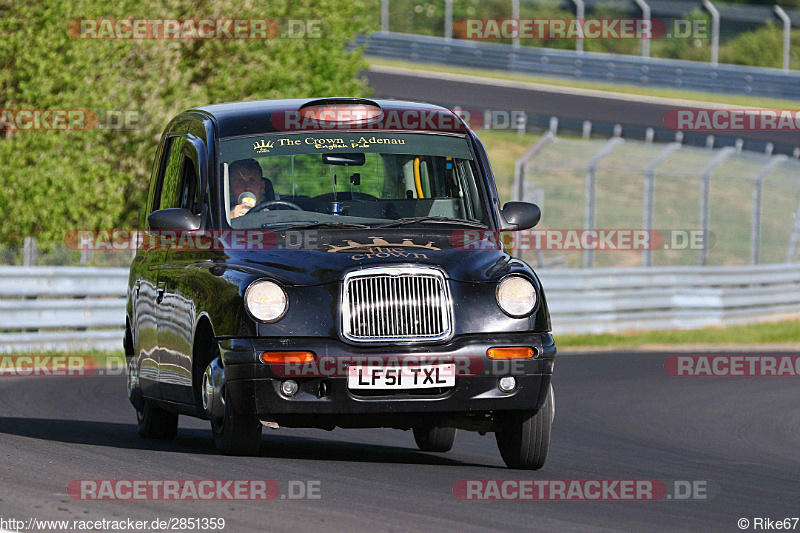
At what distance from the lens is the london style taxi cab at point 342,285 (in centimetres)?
790

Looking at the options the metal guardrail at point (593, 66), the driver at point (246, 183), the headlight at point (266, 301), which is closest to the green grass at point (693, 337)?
the driver at point (246, 183)

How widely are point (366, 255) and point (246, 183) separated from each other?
123cm

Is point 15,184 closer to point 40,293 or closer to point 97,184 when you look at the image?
point 97,184

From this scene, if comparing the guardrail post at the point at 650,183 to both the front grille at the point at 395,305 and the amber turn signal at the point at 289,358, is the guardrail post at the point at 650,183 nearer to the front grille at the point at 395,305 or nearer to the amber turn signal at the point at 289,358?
the front grille at the point at 395,305

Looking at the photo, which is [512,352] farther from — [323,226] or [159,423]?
[159,423]

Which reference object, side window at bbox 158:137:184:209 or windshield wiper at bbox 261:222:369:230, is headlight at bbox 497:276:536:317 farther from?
side window at bbox 158:137:184:209

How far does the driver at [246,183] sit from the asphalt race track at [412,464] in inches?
56.4

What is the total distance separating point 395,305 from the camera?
7.94 m

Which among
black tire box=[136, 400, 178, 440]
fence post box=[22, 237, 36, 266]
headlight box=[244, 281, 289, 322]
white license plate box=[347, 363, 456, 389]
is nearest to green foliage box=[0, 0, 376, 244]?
fence post box=[22, 237, 36, 266]

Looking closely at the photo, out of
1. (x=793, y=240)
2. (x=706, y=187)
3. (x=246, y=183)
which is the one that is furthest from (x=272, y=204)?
(x=793, y=240)

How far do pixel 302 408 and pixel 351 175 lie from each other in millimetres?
1691

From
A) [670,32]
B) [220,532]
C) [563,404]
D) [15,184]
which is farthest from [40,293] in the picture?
[670,32]

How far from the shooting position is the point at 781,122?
41.6 metres

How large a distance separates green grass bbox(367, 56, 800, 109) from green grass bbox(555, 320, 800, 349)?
65.6 ft
